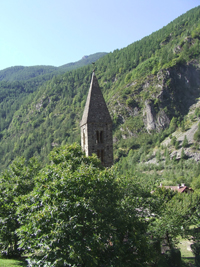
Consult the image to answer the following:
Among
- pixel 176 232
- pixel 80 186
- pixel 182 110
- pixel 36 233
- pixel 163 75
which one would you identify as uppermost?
pixel 163 75

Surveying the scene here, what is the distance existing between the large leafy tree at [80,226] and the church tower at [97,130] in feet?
37.6

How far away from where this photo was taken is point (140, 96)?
19100 centimetres

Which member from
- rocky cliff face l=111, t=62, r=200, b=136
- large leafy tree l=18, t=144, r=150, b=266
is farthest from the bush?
rocky cliff face l=111, t=62, r=200, b=136

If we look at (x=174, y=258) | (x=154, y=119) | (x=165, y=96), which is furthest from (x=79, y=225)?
(x=165, y=96)

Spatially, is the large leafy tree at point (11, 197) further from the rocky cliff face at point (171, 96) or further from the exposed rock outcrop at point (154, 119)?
the rocky cliff face at point (171, 96)

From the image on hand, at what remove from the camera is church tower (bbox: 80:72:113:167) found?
98.2ft

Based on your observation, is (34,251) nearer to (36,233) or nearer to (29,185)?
(36,233)

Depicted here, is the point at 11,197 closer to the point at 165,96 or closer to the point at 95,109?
the point at 95,109

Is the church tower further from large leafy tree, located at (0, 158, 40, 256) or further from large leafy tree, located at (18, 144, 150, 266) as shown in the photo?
large leafy tree, located at (18, 144, 150, 266)

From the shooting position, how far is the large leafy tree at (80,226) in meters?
14.7

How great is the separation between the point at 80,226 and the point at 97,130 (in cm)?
1587

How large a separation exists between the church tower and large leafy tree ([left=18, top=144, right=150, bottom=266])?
451 inches

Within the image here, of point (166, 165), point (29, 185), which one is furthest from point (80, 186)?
point (166, 165)

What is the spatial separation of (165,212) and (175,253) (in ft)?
13.9
